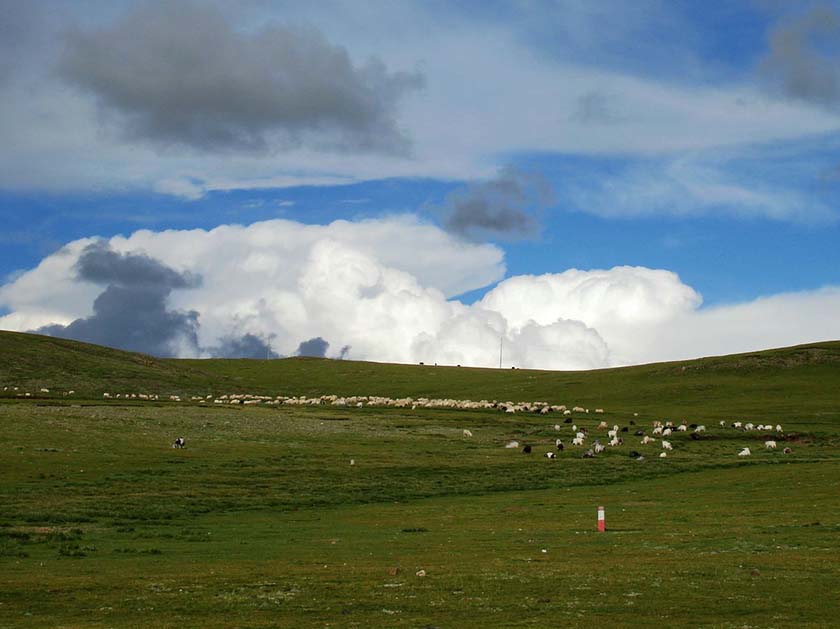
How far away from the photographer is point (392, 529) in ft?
118

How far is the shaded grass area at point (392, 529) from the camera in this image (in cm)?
1894

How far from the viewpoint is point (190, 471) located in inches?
2093

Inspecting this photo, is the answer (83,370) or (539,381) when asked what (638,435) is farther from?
(83,370)

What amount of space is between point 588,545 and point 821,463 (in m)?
36.3

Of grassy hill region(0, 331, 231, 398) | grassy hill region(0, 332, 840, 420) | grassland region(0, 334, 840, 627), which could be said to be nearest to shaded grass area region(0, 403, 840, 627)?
grassland region(0, 334, 840, 627)

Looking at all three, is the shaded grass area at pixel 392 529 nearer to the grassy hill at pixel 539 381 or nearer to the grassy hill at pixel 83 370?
the grassy hill at pixel 539 381

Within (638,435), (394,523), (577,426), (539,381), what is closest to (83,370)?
(539,381)

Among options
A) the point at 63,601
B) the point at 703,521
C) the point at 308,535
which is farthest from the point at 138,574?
the point at 703,521

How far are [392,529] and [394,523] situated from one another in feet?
6.71

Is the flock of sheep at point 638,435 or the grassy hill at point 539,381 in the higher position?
the grassy hill at point 539,381

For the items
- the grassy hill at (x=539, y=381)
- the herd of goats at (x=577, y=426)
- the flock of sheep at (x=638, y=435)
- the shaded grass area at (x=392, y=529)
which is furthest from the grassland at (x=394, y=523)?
the grassy hill at (x=539, y=381)

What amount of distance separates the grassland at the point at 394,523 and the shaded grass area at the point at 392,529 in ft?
0.41

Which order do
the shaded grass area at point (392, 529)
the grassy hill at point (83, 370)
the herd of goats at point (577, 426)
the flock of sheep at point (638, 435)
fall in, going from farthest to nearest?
the grassy hill at point (83, 370)
the herd of goats at point (577, 426)
the flock of sheep at point (638, 435)
the shaded grass area at point (392, 529)

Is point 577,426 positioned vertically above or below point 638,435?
above
